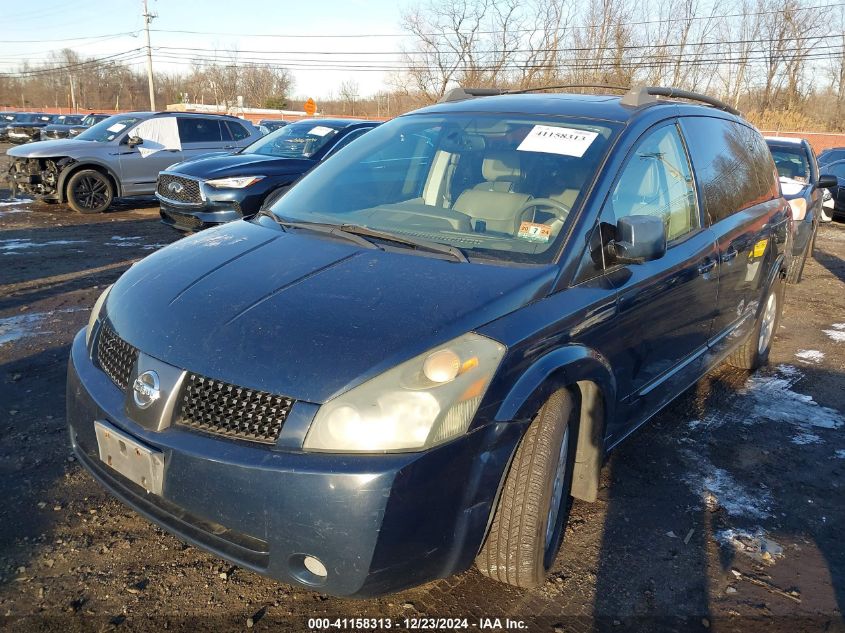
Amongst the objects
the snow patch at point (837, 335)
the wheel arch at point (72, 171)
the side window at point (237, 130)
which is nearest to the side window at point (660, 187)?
the snow patch at point (837, 335)

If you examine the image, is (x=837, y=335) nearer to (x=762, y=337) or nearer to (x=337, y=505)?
(x=762, y=337)

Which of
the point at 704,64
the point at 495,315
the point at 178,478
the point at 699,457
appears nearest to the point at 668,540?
the point at 699,457

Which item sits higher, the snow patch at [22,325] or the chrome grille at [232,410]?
the chrome grille at [232,410]

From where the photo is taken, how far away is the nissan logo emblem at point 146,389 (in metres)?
2.19

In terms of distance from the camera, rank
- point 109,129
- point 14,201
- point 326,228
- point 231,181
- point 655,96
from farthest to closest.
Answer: point 14,201 < point 109,129 < point 231,181 < point 655,96 < point 326,228

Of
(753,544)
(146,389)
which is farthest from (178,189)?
(753,544)

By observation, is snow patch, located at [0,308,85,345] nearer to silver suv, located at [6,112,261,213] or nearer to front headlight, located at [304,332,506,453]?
front headlight, located at [304,332,506,453]

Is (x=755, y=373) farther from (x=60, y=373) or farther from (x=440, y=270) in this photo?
(x=60, y=373)

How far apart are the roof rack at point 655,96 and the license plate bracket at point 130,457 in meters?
2.71

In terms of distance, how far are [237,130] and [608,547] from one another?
12.5 metres

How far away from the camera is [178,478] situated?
210cm

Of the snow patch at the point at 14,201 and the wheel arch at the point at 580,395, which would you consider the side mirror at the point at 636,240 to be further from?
the snow patch at the point at 14,201

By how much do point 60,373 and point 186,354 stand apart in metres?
2.74

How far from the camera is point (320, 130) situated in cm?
1020
